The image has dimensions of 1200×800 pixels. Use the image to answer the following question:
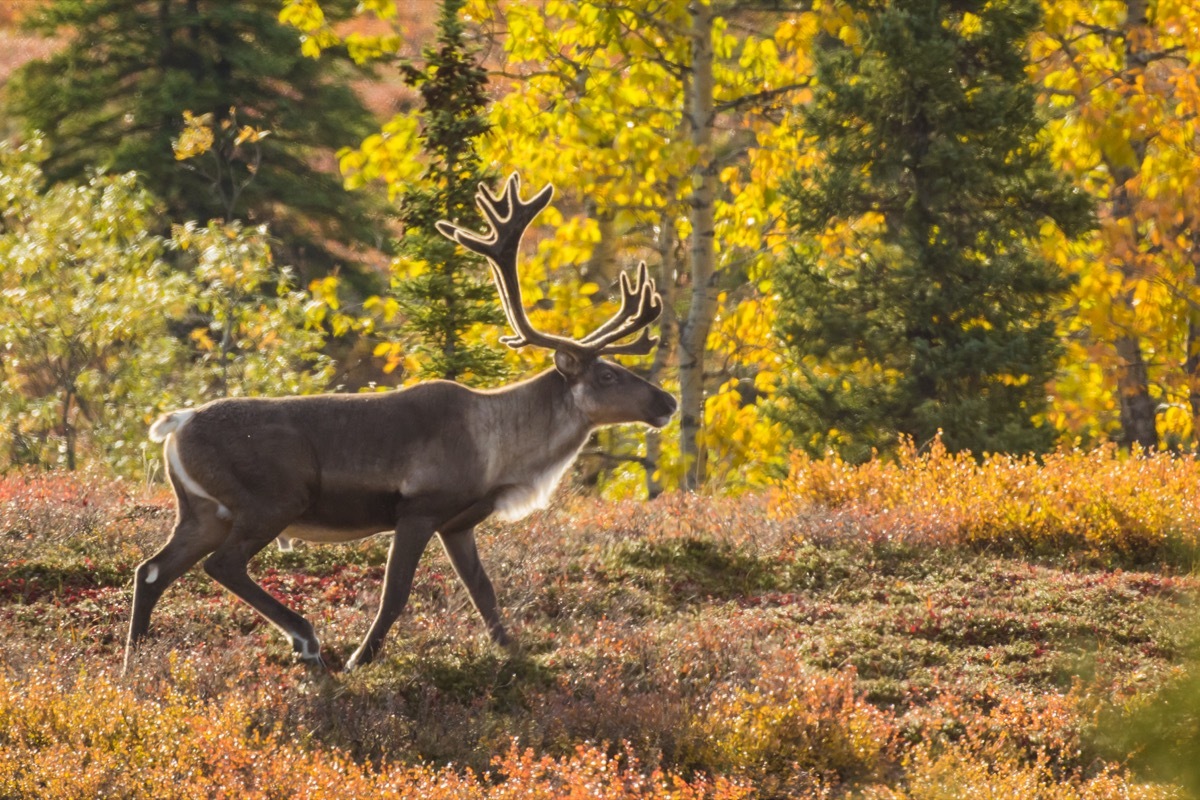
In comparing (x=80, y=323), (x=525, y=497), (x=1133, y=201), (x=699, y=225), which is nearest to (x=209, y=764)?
(x=525, y=497)

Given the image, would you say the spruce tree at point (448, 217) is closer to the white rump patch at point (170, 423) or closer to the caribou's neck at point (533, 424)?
the caribou's neck at point (533, 424)

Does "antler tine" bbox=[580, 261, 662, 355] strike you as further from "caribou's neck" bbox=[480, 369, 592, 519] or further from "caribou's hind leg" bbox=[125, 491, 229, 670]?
"caribou's hind leg" bbox=[125, 491, 229, 670]

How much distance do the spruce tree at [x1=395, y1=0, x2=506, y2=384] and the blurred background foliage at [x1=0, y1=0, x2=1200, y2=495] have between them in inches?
1.3

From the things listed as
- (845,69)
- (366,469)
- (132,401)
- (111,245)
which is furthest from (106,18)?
(366,469)

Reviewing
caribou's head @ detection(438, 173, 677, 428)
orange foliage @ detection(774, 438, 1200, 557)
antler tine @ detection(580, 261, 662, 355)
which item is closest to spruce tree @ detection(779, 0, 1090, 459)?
orange foliage @ detection(774, 438, 1200, 557)

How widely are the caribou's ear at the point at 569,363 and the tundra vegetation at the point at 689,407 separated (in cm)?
159

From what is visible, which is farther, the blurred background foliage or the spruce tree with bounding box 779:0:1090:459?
the blurred background foliage

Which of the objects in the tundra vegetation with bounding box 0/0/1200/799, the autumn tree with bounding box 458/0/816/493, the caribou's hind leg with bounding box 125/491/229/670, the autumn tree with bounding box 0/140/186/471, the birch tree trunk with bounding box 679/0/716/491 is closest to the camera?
the tundra vegetation with bounding box 0/0/1200/799

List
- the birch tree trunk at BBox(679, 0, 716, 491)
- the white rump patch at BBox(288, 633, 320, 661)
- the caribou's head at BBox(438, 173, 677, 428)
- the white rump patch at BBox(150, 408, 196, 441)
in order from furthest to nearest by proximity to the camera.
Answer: the birch tree trunk at BBox(679, 0, 716, 491) → the caribou's head at BBox(438, 173, 677, 428) → the white rump patch at BBox(288, 633, 320, 661) → the white rump patch at BBox(150, 408, 196, 441)

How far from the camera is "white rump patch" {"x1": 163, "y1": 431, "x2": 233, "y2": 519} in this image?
25.4 ft

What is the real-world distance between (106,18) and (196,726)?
75.2 feet

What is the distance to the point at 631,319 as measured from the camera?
910 cm

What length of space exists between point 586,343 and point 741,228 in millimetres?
10946

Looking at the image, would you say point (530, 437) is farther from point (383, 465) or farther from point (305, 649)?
point (305, 649)
